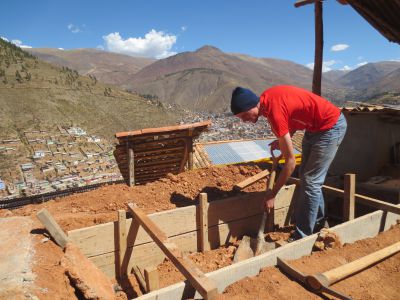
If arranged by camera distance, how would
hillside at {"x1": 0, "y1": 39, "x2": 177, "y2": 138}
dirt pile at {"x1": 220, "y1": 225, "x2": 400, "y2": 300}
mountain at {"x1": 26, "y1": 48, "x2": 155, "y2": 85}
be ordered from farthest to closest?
mountain at {"x1": 26, "y1": 48, "x2": 155, "y2": 85}
hillside at {"x1": 0, "y1": 39, "x2": 177, "y2": 138}
dirt pile at {"x1": 220, "y1": 225, "x2": 400, "y2": 300}

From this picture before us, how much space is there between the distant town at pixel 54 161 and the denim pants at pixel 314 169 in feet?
58.5

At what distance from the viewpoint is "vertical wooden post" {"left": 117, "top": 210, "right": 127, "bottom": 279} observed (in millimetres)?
3432

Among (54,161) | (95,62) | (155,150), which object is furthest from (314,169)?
(95,62)

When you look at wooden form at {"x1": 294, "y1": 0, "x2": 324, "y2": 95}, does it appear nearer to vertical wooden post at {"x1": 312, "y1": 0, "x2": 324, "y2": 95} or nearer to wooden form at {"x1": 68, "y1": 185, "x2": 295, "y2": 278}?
vertical wooden post at {"x1": 312, "y1": 0, "x2": 324, "y2": 95}

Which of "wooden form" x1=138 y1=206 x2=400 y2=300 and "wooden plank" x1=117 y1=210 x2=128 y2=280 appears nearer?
"wooden form" x1=138 y1=206 x2=400 y2=300

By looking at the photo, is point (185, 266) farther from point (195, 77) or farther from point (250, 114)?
point (195, 77)

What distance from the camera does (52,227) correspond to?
297 centimetres

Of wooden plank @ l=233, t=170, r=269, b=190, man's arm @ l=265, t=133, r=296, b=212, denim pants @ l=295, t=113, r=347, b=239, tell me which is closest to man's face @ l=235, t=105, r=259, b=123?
man's arm @ l=265, t=133, r=296, b=212

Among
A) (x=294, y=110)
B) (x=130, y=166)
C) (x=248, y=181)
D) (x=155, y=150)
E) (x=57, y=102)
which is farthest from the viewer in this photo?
(x=57, y=102)

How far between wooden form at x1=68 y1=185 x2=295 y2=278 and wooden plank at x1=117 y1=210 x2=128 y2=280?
0.03 metres

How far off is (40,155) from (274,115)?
27797 millimetres

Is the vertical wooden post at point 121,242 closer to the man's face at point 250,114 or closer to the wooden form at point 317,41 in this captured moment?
the man's face at point 250,114

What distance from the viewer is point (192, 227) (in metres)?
3.97

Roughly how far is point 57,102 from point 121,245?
122 feet
